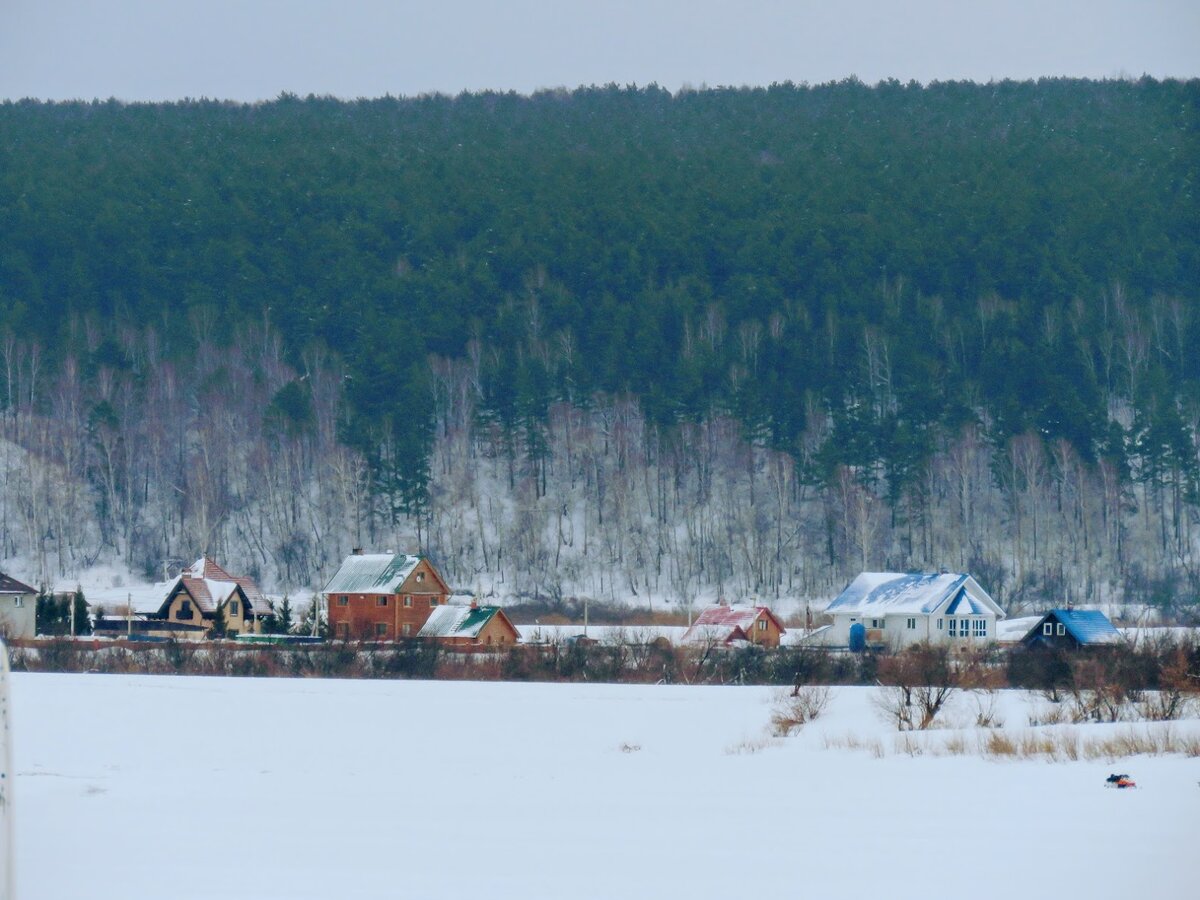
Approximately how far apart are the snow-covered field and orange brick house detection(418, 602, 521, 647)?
2565cm

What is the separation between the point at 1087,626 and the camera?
57156 mm

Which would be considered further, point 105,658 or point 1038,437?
point 1038,437

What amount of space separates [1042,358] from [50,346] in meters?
71.5

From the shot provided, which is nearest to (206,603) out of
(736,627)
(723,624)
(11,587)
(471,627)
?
(11,587)

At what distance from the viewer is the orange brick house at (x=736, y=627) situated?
63.5m

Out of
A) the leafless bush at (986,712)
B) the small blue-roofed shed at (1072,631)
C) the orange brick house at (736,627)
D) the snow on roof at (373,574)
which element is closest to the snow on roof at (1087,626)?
the small blue-roofed shed at (1072,631)

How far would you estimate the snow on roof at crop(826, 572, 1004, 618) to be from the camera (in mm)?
65625

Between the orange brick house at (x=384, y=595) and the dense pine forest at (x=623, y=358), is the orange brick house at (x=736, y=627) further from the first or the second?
the dense pine forest at (x=623, y=358)

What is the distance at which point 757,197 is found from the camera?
138 m

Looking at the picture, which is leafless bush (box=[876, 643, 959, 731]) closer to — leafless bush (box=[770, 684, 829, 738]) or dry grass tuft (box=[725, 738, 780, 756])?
leafless bush (box=[770, 684, 829, 738])

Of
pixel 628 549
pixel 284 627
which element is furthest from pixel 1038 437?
pixel 284 627

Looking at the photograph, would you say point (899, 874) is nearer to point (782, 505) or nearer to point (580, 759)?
point (580, 759)

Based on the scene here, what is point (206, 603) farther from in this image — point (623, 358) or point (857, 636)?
point (623, 358)

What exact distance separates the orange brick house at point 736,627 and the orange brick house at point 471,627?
7169 millimetres
